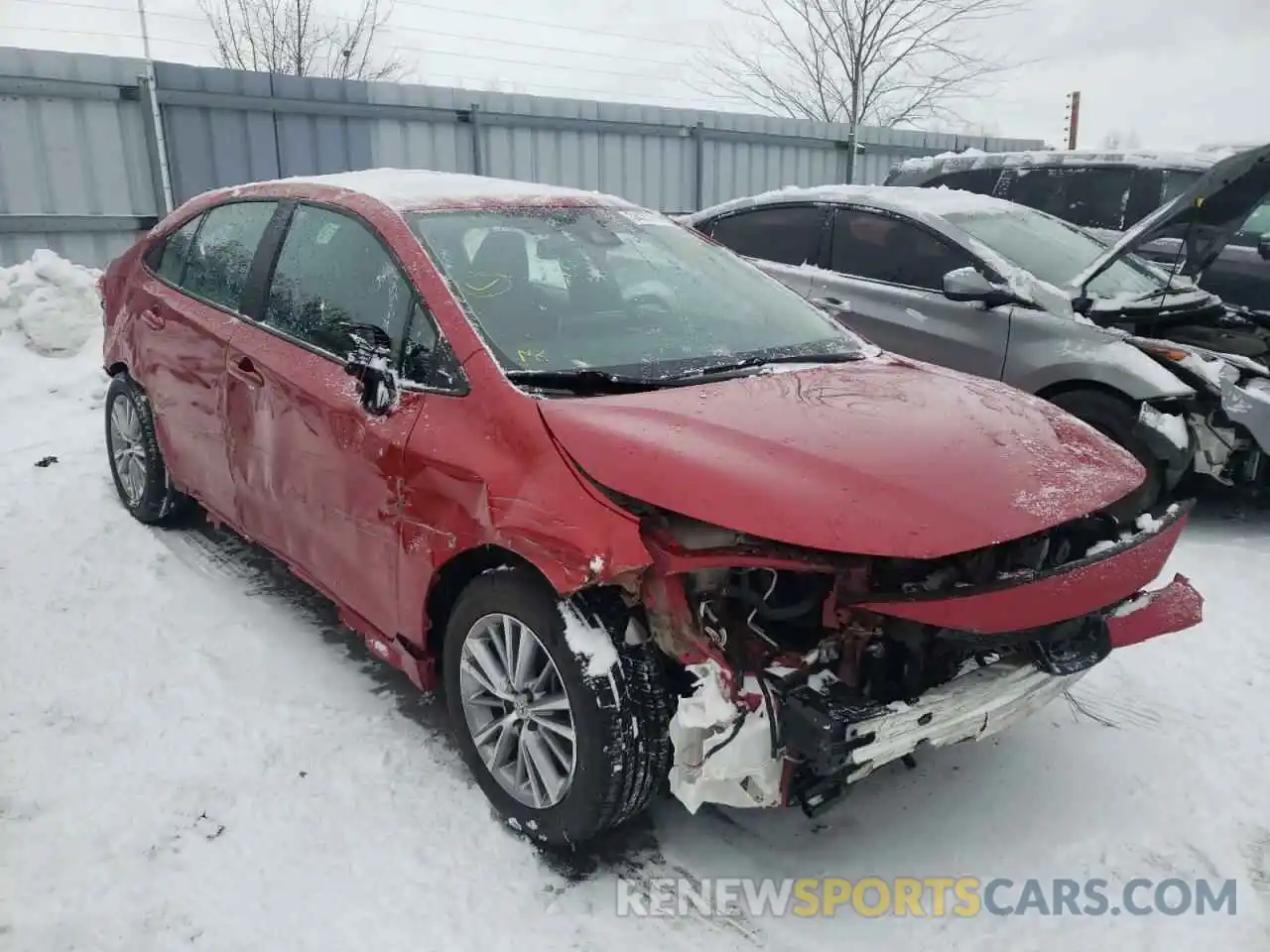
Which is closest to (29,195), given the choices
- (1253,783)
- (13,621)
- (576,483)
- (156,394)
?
(156,394)

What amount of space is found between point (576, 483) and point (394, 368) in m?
0.87

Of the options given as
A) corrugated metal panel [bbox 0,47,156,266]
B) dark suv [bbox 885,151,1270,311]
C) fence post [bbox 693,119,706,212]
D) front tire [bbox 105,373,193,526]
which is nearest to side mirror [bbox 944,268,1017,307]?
dark suv [bbox 885,151,1270,311]

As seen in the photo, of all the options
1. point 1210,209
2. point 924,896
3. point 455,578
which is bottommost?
point 924,896

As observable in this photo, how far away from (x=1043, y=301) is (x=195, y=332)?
421 centimetres

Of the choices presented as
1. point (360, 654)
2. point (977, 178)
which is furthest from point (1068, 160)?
point (360, 654)

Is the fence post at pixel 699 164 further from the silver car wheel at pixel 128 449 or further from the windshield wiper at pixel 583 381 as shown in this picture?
the windshield wiper at pixel 583 381

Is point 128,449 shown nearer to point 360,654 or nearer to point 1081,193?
point 360,654

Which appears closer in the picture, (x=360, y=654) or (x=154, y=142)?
(x=360, y=654)

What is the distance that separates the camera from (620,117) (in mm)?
12242

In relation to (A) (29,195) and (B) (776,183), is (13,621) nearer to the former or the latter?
(A) (29,195)

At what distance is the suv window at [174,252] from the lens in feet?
14.4

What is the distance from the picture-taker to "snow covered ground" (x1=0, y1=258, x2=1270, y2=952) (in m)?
2.39

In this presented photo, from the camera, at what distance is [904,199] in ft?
19.4

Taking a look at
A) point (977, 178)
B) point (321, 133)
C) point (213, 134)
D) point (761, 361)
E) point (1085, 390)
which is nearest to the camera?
point (761, 361)
